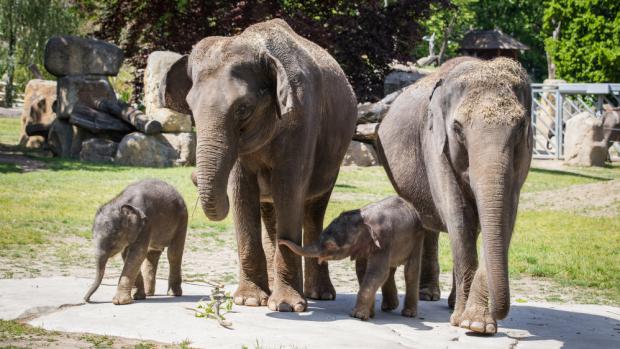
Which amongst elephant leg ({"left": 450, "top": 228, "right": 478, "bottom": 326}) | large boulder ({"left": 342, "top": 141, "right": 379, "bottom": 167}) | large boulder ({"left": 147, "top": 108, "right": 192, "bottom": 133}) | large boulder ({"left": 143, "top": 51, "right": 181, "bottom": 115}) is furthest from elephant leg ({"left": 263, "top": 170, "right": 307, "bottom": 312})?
large boulder ({"left": 342, "top": 141, "right": 379, "bottom": 167})

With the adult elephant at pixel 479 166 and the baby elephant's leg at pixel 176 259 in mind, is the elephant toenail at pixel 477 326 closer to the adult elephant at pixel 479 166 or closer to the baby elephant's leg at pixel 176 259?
the adult elephant at pixel 479 166

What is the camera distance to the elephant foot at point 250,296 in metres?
9.33

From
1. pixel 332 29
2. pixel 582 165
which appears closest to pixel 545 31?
pixel 582 165

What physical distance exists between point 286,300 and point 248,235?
28.0 inches

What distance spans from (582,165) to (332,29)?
31.3ft

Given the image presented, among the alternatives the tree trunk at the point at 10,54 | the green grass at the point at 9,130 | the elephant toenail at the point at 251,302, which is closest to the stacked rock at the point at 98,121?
the green grass at the point at 9,130

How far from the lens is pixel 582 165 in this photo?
110 feet

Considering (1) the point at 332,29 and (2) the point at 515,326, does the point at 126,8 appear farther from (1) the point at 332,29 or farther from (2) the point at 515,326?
(2) the point at 515,326

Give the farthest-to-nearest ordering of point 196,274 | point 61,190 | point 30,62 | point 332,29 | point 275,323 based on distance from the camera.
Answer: point 30,62, point 332,29, point 61,190, point 196,274, point 275,323

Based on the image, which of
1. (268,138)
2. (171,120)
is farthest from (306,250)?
(171,120)

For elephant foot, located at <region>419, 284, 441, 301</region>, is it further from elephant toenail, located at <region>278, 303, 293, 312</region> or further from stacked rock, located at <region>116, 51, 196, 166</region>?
stacked rock, located at <region>116, 51, 196, 166</region>

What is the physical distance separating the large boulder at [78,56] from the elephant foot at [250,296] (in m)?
20.3

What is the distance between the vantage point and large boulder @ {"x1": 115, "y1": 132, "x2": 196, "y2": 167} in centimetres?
2597

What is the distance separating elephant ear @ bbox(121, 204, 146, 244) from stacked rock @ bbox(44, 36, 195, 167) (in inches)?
669
